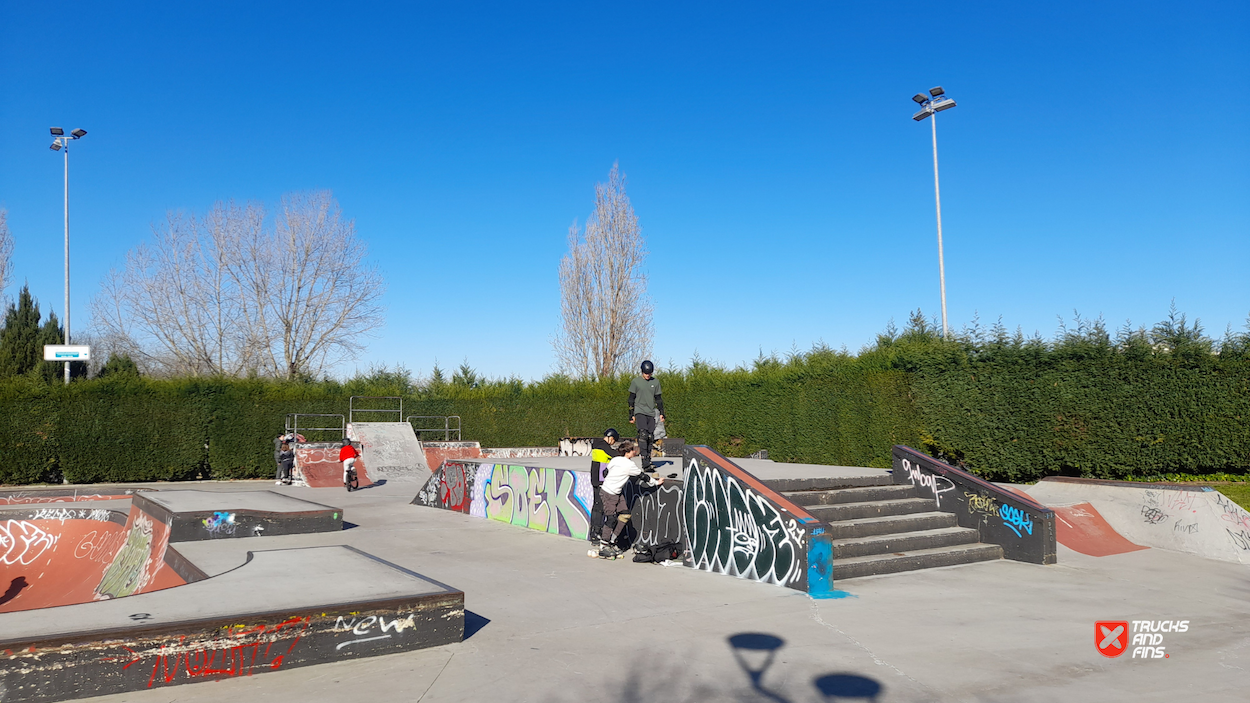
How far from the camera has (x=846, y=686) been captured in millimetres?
4379

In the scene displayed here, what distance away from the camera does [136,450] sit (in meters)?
20.1

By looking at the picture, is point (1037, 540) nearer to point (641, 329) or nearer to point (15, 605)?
point (15, 605)

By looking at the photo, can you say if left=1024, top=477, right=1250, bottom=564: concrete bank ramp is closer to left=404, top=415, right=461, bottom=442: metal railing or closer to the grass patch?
the grass patch

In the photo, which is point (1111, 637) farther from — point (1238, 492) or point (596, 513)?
point (1238, 492)

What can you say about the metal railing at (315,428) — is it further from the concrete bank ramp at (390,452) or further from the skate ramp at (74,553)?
the skate ramp at (74,553)

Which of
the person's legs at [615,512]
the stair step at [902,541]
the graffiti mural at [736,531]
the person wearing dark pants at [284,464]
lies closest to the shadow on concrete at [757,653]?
the graffiti mural at [736,531]

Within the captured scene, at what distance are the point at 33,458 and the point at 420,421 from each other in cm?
1048

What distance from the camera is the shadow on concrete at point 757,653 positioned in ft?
14.4

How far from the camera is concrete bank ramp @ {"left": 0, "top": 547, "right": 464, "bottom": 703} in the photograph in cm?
405

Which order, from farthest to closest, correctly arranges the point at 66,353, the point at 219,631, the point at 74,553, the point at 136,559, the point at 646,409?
the point at 66,353 → the point at 74,553 → the point at 646,409 → the point at 136,559 → the point at 219,631

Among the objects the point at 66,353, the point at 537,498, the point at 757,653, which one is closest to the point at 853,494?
the point at 757,653

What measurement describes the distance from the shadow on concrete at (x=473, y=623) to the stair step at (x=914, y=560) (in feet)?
11.9

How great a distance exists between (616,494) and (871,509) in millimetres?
3170

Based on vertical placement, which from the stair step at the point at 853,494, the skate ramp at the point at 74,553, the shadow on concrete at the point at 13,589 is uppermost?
the stair step at the point at 853,494
